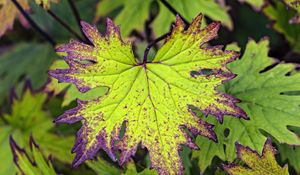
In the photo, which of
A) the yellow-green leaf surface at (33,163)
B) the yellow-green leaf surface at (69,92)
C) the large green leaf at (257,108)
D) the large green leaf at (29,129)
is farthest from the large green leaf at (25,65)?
the large green leaf at (257,108)

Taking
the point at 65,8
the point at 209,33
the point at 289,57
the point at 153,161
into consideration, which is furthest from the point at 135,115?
the point at 65,8

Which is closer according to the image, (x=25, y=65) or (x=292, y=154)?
(x=292, y=154)

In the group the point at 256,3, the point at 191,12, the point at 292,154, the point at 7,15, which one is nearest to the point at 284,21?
the point at 256,3

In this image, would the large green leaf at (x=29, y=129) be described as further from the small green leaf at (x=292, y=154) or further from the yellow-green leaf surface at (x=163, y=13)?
the small green leaf at (x=292, y=154)

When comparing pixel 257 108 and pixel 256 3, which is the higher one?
pixel 256 3

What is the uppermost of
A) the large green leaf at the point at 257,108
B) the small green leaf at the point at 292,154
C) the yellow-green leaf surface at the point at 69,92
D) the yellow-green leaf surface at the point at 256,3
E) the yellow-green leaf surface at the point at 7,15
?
the yellow-green leaf surface at the point at 7,15

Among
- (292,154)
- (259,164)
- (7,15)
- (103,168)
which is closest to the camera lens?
(259,164)

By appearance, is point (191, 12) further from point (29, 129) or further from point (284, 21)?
point (29, 129)
